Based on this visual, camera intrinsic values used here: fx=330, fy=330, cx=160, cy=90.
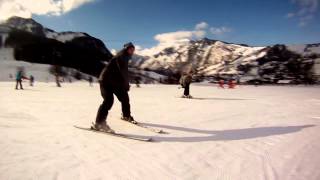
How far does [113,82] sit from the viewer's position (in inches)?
302

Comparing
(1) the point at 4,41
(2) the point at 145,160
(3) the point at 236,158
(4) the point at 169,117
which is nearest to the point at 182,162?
(2) the point at 145,160

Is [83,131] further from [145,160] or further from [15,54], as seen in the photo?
[15,54]

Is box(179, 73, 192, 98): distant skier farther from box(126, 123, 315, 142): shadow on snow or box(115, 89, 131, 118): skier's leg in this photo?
box(115, 89, 131, 118): skier's leg

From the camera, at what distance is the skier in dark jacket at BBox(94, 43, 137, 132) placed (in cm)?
740

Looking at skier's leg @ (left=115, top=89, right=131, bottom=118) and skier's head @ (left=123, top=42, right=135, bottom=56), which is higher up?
skier's head @ (left=123, top=42, right=135, bottom=56)

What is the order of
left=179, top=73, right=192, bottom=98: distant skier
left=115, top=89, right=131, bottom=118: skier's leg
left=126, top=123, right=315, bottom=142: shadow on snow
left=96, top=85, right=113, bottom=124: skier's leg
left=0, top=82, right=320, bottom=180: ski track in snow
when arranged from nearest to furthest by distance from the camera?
left=0, top=82, right=320, bottom=180: ski track in snow → left=126, top=123, right=315, bottom=142: shadow on snow → left=96, top=85, right=113, bottom=124: skier's leg → left=115, top=89, right=131, bottom=118: skier's leg → left=179, top=73, right=192, bottom=98: distant skier

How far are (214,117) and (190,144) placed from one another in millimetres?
4128

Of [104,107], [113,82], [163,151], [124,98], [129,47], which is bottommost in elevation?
[163,151]

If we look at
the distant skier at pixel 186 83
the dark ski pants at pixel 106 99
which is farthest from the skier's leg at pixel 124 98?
the distant skier at pixel 186 83

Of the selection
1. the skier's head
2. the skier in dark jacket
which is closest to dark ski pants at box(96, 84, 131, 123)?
the skier in dark jacket

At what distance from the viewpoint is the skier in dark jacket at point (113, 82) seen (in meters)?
7.40

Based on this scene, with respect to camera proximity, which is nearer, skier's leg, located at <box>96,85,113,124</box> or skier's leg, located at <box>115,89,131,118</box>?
skier's leg, located at <box>96,85,113,124</box>

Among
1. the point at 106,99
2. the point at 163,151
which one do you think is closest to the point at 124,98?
the point at 106,99

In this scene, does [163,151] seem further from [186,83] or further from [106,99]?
[186,83]
